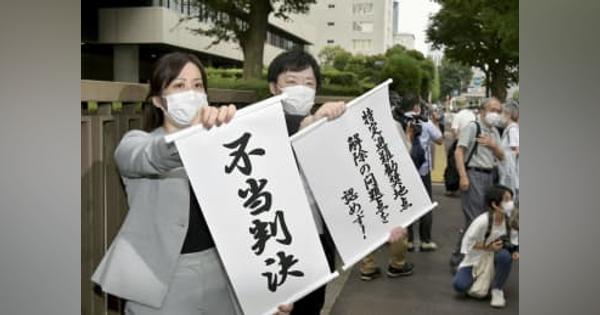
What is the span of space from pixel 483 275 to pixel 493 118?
0.52m

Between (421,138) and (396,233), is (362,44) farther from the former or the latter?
(396,233)

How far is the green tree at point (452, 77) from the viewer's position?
1.99 meters

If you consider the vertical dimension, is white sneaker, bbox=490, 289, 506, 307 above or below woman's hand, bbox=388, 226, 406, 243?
below

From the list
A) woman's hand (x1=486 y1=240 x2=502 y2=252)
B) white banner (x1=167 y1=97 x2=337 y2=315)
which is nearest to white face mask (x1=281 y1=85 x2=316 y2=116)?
white banner (x1=167 y1=97 x2=337 y2=315)

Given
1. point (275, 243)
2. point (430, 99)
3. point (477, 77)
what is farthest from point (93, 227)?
point (477, 77)

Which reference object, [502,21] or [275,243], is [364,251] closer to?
[275,243]

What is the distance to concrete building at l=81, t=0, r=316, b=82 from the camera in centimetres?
183

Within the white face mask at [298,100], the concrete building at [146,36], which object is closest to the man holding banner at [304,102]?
the white face mask at [298,100]

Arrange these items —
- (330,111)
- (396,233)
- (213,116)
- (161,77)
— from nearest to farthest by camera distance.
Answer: (213,116) < (161,77) < (330,111) < (396,233)

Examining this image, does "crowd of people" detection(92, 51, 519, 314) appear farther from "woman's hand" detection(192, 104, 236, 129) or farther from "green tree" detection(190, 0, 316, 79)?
"green tree" detection(190, 0, 316, 79)

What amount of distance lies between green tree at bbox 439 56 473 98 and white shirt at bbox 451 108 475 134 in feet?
0.24

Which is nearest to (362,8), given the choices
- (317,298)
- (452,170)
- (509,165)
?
(452,170)

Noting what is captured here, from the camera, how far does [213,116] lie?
1.35 metres

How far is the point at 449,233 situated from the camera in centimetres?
201
